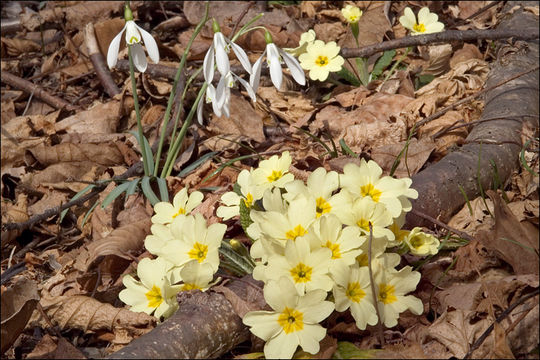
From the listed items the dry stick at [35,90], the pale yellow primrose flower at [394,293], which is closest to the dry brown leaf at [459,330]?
the pale yellow primrose flower at [394,293]

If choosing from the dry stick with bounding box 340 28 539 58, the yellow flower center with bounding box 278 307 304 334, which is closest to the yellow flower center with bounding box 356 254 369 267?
the yellow flower center with bounding box 278 307 304 334

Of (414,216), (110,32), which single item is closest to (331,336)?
(414,216)

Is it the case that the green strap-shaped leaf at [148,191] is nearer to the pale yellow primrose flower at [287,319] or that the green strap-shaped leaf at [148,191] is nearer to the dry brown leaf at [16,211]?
the dry brown leaf at [16,211]

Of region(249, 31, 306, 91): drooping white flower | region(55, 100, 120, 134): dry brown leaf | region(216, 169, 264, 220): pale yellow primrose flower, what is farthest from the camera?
region(55, 100, 120, 134): dry brown leaf

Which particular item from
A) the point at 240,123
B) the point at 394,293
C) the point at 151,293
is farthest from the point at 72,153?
the point at 394,293

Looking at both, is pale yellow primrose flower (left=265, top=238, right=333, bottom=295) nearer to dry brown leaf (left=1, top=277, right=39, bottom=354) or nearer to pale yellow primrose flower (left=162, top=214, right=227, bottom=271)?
pale yellow primrose flower (left=162, top=214, right=227, bottom=271)

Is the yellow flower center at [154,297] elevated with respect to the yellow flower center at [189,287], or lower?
lower
